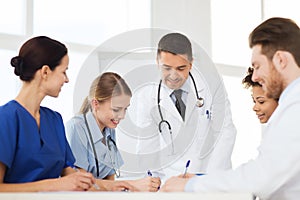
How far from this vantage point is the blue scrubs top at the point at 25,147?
1.62 m

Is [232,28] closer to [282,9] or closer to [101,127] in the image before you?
[282,9]

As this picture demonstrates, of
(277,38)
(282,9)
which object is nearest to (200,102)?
(277,38)

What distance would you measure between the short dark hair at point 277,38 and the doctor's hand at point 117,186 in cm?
59

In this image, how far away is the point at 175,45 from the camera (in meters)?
1.85

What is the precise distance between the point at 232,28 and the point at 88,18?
1036 millimetres

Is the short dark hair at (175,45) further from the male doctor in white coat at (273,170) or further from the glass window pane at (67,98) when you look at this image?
the glass window pane at (67,98)

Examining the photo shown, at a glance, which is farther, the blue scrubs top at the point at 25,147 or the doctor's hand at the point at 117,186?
the doctor's hand at the point at 117,186

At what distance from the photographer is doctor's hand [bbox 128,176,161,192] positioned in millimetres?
1677

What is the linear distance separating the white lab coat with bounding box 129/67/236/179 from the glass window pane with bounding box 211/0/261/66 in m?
1.03

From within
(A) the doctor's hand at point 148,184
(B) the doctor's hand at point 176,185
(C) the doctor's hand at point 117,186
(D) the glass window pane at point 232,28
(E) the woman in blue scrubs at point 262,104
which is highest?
(D) the glass window pane at point 232,28

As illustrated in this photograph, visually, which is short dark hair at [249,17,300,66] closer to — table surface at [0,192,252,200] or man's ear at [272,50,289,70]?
man's ear at [272,50,289,70]

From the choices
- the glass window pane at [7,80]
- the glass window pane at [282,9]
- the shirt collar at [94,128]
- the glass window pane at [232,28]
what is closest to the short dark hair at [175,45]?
the shirt collar at [94,128]

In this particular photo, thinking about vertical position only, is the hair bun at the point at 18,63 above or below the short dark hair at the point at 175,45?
below

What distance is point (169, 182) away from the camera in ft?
4.21
